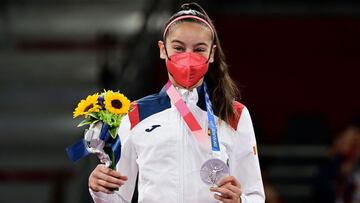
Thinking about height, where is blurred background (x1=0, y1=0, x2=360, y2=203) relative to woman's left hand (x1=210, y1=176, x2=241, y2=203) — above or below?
above

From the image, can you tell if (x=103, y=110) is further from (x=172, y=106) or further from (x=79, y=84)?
(x=79, y=84)

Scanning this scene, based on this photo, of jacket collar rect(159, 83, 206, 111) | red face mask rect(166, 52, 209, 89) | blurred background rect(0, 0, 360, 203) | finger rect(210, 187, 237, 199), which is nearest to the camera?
finger rect(210, 187, 237, 199)

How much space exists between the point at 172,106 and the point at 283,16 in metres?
5.69

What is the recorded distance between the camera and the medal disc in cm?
358

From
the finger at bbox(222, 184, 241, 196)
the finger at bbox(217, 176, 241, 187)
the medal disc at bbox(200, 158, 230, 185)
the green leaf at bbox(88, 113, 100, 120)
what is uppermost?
the green leaf at bbox(88, 113, 100, 120)

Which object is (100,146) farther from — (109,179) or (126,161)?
(126,161)

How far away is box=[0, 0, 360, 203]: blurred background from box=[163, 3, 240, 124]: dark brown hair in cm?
266

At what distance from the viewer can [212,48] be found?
12.6 ft

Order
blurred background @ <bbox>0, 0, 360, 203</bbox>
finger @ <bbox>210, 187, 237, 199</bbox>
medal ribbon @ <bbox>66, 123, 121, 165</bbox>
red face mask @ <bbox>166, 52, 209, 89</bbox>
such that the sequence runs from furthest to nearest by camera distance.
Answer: blurred background @ <bbox>0, 0, 360, 203</bbox> < red face mask @ <bbox>166, 52, 209, 89</bbox> < medal ribbon @ <bbox>66, 123, 121, 165</bbox> < finger @ <bbox>210, 187, 237, 199</bbox>

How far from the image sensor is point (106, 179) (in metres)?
3.55

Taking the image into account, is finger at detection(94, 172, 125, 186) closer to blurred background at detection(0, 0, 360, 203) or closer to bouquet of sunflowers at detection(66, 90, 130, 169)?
bouquet of sunflowers at detection(66, 90, 130, 169)

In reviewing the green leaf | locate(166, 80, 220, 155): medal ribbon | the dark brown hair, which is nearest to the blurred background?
the dark brown hair

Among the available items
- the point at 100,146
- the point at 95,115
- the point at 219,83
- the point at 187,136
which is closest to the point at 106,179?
the point at 100,146

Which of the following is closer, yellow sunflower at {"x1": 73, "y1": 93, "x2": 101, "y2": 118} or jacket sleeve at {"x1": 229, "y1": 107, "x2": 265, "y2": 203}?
yellow sunflower at {"x1": 73, "y1": 93, "x2": 101, "y2": 118}
